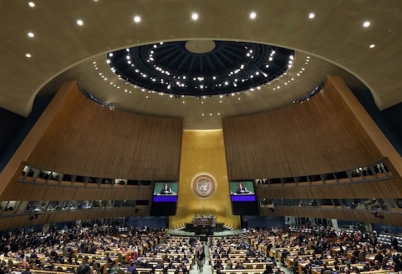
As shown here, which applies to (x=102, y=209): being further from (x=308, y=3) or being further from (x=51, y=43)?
(x=308, y=3)

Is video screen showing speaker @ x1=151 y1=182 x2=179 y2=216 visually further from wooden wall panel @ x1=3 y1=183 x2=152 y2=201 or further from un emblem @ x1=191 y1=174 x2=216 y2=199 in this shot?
un emblem @ x1=191 y1=174 x2=216 y2=199

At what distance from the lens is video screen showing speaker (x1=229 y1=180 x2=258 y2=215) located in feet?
78.5

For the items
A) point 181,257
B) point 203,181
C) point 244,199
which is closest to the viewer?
point 181,257

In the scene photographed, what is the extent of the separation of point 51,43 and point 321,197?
2109cm

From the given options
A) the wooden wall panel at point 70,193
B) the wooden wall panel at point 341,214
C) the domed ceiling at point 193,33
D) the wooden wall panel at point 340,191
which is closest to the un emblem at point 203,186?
the wooden wall panel at point 70,193

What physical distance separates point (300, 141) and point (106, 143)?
56.8ft

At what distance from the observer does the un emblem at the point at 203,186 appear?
94.8 feet

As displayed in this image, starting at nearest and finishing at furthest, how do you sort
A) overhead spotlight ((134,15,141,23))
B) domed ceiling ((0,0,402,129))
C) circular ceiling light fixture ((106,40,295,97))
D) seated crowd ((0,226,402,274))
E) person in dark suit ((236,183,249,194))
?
domed ceiling ((0,0,402,129))
seated crowd ((0,226,402,274))
overhead spotlight ((134,15,141,23))
circular ceiling light fixture ((106,40,295,97))
person in dark suit ((236,183,249,194))

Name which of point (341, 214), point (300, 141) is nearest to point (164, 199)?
point (300, 141)

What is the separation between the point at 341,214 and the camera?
696 inches

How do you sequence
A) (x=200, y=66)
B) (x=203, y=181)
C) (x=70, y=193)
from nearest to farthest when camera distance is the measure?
(x=70, y=193), (x=200, y=66), (x=203, y=181)

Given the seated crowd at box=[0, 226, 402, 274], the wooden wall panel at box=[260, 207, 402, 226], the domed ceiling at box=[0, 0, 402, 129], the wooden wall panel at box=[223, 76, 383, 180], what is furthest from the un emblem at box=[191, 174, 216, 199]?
the domed ceiling at box=[0, 0, 402, 129]

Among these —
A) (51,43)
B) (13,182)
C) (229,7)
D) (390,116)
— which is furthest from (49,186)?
(390,116)

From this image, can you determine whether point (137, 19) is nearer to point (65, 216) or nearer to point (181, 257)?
point (181, 257)
